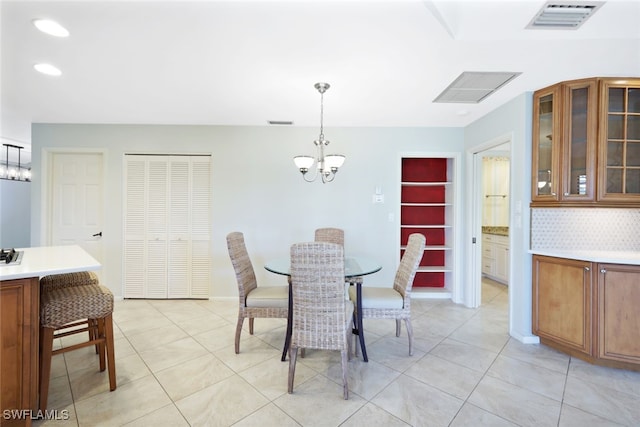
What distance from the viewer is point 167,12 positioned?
1.67 meters

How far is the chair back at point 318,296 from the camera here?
73.2 inches

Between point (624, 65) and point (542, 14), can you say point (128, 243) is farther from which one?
point (624, 65)

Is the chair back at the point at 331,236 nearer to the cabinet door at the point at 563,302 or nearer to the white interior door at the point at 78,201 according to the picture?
the cabinet door at the point at 563,302

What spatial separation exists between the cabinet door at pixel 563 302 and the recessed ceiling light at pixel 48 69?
461 centimetres

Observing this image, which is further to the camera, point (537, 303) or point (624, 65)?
point (537, 303)

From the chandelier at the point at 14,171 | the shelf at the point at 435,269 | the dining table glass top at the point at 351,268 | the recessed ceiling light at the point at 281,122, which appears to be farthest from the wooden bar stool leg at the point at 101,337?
the chandelier at the point at 14,171

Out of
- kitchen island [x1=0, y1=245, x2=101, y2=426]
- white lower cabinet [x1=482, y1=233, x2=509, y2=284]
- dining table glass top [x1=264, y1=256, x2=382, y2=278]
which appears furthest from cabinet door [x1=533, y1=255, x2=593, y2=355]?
kitchen island [x1=0, y1=245, x2=101, y2=426]

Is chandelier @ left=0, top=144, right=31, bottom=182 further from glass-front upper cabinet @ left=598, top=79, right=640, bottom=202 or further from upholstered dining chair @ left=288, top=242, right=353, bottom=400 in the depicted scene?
glass-front upper cabinet @ left=598, top=79, right=640, bottom=202

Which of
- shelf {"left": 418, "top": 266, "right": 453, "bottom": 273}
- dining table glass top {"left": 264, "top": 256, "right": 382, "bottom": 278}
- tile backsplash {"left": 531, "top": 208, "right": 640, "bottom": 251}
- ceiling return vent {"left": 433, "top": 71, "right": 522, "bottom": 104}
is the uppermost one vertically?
ceiling return vent {"left": 433, "top": 71, "right": 522, "bottom": 104}

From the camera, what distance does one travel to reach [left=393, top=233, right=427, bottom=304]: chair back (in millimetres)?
2479

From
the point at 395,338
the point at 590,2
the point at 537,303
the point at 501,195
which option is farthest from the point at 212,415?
the point at 501,195

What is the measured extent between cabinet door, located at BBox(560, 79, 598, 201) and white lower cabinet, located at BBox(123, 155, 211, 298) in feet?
13.3

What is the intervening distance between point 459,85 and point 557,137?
40.1 inches

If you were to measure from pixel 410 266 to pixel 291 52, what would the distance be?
79.2 inches
